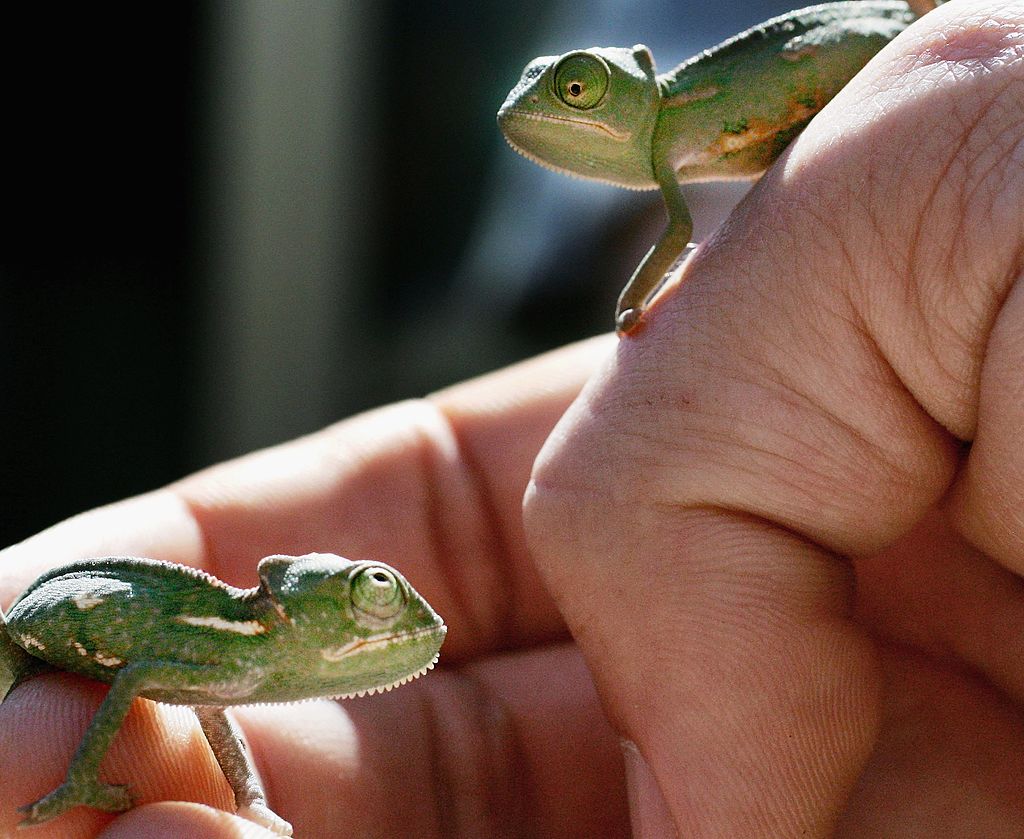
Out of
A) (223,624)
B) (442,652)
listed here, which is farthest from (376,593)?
(442,652)

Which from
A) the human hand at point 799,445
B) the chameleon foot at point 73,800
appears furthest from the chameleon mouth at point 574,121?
the chameleon foot at point 73,800

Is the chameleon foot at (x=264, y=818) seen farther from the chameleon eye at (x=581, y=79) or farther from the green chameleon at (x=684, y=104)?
the chameleon eye at (x=581, y=79)

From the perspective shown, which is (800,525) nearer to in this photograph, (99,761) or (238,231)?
(99,761)

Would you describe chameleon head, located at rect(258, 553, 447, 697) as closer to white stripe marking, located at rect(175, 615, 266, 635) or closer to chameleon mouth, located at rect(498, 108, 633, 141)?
white stripe marking, located at rect(175, 615, 266, 635)

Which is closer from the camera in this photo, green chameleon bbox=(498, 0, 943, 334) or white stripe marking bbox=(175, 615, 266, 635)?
white stripe marking bbox=(175, 615, 266, 635)

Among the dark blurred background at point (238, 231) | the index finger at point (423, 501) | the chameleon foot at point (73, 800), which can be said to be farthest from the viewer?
the dark blurred background at point (238, 231)

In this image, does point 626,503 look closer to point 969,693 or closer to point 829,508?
point 829,508

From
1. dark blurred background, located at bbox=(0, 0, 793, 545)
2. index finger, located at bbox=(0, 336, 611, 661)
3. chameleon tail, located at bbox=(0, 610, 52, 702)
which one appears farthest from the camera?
dark blurred background, located at bbox=(0, 0, 793, 545)

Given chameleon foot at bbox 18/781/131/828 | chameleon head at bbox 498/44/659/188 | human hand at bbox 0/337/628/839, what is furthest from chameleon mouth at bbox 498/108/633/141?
chameleon foot at bbox 18/781/131/828
